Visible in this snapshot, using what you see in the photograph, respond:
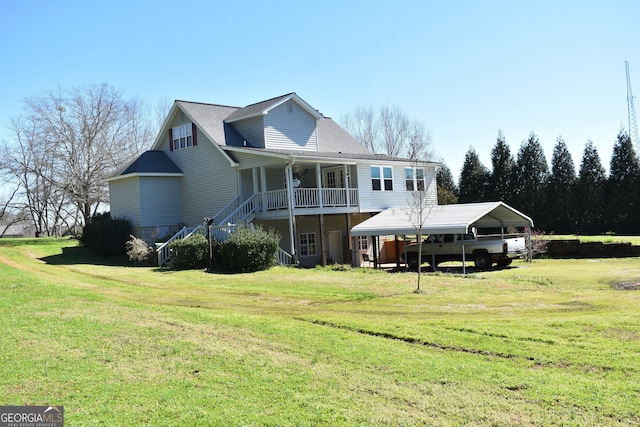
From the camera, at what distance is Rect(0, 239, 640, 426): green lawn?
6.05m

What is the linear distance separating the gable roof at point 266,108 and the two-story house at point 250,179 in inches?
2.2

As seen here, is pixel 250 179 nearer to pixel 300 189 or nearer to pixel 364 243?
pixel 300 189

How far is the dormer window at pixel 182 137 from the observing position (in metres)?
29.1

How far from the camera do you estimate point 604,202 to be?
37.5m

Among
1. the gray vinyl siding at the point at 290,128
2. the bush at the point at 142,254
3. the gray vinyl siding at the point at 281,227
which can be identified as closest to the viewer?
the bush at the point at 142,254

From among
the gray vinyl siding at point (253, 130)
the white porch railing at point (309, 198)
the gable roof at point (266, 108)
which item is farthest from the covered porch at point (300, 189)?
the gable roof at point (266, 108)

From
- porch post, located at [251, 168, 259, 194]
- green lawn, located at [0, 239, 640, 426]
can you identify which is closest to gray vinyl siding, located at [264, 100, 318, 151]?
porch post, located at [251, 168, 259, 194]

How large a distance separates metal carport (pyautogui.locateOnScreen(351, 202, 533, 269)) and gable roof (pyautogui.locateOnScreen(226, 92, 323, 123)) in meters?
7.36

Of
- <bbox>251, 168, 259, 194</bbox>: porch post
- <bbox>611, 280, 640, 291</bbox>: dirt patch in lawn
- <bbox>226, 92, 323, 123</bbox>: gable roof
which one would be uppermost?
<bbox>226, 92, 323, 123</bbox>: gable roof

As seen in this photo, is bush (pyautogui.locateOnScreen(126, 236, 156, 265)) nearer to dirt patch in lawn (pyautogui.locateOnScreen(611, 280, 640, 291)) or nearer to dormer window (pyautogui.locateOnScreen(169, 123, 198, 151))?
dormer window (pyautogui.locateOnScreen(169, 123, 198, 151))

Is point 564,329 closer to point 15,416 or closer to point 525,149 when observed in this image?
point 15,416

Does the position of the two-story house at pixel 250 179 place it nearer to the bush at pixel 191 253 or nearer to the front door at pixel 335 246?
the front door at pixel 335 246

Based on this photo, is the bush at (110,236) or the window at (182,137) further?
the window at (182,137)

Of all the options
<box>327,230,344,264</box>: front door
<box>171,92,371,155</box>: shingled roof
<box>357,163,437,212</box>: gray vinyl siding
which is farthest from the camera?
<box>327,230,344,264</box>: front door
